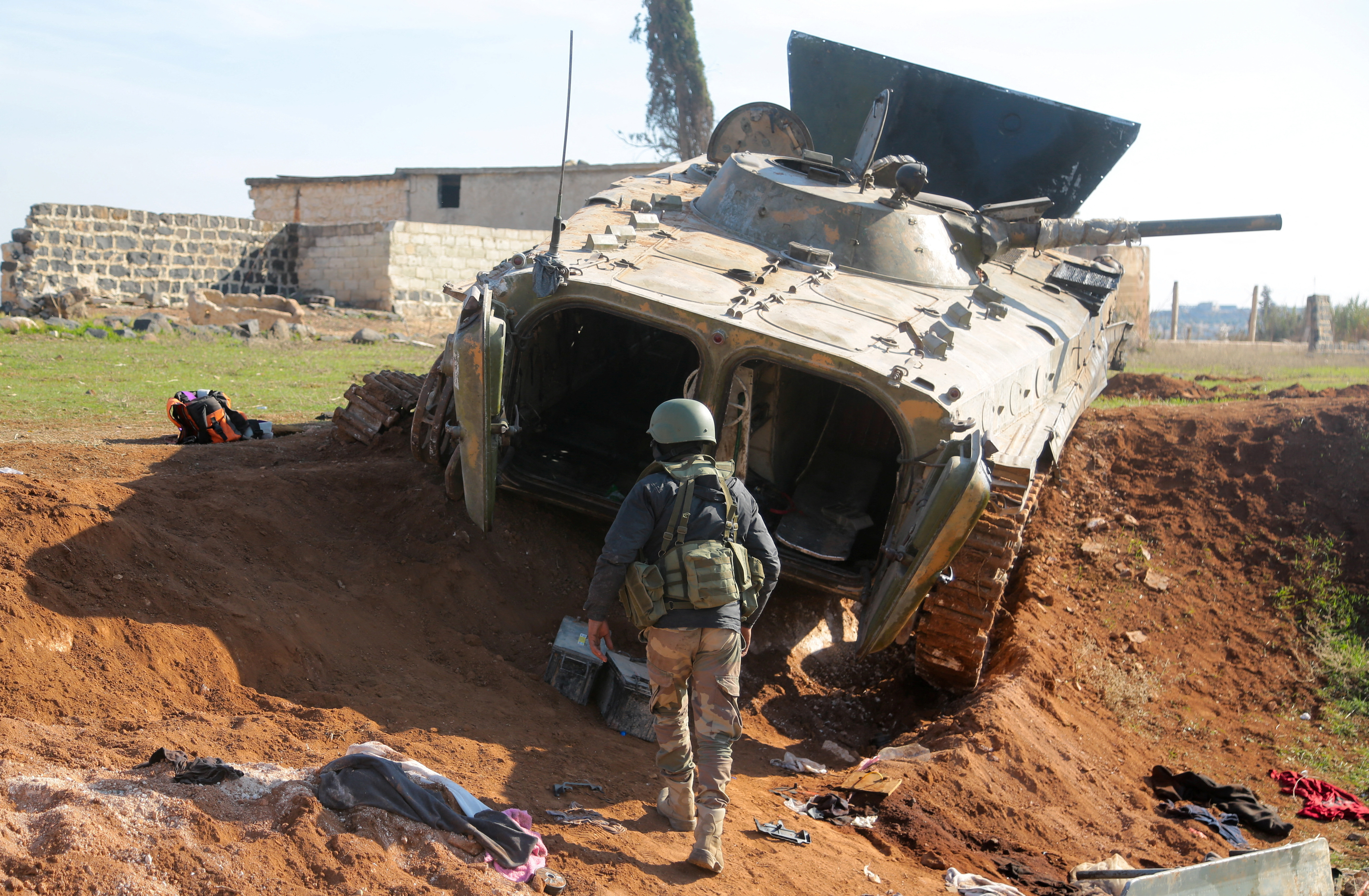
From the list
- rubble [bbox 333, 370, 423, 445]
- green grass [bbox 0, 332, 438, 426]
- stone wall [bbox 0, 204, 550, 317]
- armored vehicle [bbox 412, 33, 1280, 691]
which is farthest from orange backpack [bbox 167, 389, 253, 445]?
stone wall [bbox 0, 204, 550, 317]

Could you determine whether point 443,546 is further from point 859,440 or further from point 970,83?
point 970,83

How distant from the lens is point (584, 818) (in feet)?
12.8

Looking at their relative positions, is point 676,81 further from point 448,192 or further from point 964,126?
point 964,126

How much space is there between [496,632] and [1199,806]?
11.9 feet

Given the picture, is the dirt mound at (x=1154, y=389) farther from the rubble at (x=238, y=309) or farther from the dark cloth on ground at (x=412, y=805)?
the rubble at (x=238, y=309)

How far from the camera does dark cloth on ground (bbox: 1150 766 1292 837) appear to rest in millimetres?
5234

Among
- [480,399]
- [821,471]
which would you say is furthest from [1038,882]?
[821,471]

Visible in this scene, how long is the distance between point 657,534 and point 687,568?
8.9 inches

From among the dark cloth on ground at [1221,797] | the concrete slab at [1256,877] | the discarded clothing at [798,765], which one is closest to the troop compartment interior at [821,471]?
the discarded clothing at [798,765]

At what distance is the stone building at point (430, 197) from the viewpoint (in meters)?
24.9

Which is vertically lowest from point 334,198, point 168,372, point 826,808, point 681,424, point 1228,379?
point 826,808

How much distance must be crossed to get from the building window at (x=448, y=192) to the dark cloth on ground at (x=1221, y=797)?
902 inches

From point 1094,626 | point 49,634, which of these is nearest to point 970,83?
point 1094,626

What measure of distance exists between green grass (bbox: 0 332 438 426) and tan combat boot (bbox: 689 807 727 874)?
6494 mm
